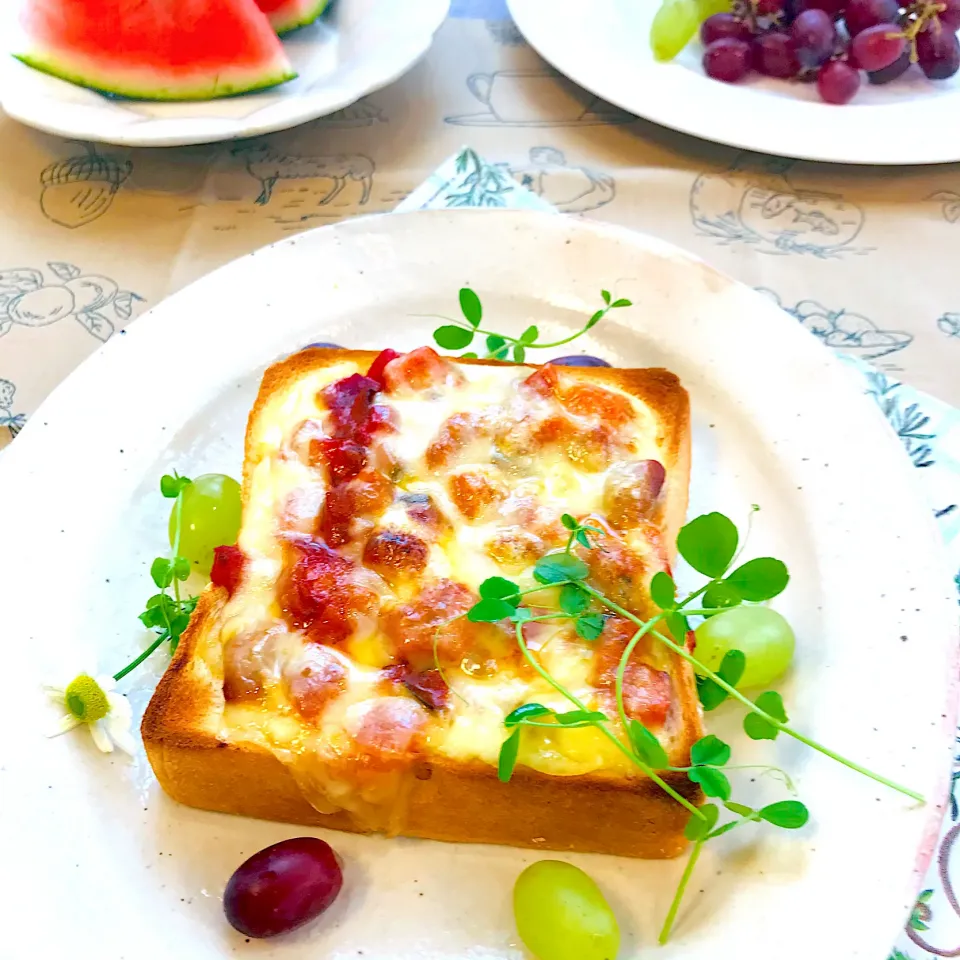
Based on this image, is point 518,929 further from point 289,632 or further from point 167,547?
point 167,547

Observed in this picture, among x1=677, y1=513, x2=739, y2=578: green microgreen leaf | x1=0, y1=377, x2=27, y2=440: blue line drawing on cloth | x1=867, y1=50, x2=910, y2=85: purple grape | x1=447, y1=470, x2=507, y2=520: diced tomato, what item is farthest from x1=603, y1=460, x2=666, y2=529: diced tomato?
x1=867, y1=50, x2=910, y2=85: purple grape

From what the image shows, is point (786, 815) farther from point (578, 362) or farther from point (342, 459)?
point (578, 362)

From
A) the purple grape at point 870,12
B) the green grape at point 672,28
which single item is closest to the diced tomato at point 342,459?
the green grape at point 672,28

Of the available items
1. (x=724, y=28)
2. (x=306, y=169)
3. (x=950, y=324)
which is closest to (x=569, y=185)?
(x=724, y=28)

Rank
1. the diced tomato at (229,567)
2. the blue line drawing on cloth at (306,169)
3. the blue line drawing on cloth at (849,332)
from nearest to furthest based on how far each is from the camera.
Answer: the diced tomato at (229,567)
the blue line drawing on cloth at (849,332)
the blue line drawing on cloth at (306,169)

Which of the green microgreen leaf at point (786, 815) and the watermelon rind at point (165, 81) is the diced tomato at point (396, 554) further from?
the watermelon rind at point (165, 81)

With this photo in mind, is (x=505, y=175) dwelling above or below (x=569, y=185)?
above

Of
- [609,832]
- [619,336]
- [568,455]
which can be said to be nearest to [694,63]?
[619,336]
